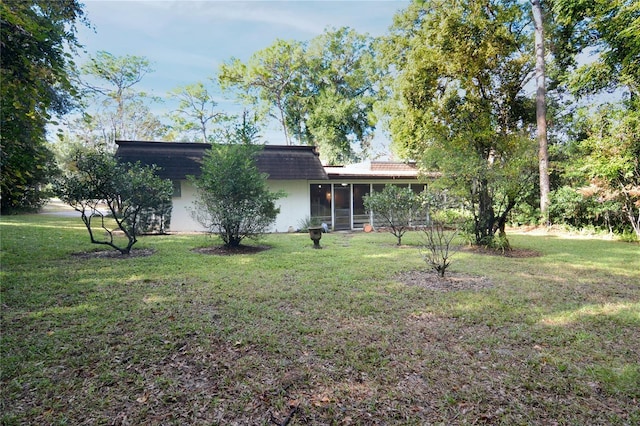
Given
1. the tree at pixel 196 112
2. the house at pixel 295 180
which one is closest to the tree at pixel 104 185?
the house at pixel 295 180

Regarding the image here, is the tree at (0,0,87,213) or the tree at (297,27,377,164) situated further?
the tree at (297,27,377,164)

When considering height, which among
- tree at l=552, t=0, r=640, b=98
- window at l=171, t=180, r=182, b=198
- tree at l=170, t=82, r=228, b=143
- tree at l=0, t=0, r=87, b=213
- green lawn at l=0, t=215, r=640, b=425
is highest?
tree at l=170, t=82, r=228, b=143

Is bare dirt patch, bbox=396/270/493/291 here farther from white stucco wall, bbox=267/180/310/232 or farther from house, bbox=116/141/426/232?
white stucco wall, bbox=267/180/310/232

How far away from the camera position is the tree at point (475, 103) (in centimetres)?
869

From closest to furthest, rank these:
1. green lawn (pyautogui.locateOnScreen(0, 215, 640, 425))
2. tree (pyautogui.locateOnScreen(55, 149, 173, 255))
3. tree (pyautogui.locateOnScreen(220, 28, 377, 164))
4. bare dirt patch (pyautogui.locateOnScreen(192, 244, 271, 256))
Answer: green lawn (pyautogui.locateOnScreen(0, 215, 640, 425))
tree (pyautogui.locateOnScreen(55, 149, 173, 255))
bare dirt patch (pyautogui.locateOnScreen(192, 244, 271, 256))
tree (pyautogui.locateOnScreen(220, 28, 377, 164))

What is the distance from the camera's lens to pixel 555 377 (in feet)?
8.95

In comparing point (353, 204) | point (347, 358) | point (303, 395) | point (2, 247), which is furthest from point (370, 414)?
point (353, 204)

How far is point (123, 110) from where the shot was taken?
31.3 meters

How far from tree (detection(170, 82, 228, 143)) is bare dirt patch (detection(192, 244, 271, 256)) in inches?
932

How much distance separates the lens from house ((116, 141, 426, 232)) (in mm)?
13461

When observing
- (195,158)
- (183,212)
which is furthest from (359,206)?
(183,212)

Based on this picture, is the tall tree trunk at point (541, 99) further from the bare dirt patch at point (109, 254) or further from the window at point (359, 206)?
the bare dirt patch at point (109, 254)

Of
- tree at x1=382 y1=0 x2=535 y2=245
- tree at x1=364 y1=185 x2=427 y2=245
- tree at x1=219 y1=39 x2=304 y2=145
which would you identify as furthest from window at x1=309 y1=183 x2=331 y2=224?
tree at x1=219 y1=39 x2=304 y2=145

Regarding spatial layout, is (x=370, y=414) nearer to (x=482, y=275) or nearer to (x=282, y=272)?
(x=282, y=272)
